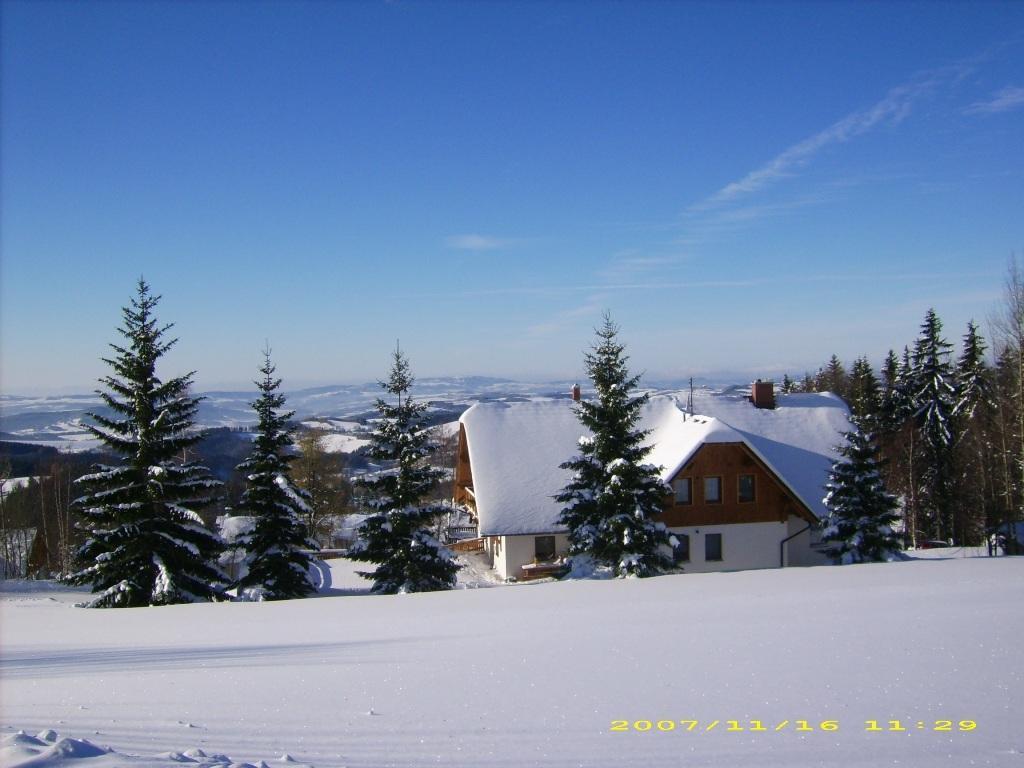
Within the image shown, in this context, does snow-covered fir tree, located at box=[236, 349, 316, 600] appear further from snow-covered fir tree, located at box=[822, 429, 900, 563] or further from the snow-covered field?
snow-covered fir tree, located at box=[822, 429, 900, 563]

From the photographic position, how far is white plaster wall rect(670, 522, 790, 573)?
2557cm

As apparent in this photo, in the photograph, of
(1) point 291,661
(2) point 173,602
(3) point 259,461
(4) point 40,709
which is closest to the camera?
(4) point 40,709

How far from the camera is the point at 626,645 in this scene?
330 inches

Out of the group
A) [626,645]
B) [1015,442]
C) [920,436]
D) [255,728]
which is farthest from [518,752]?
[920,436]

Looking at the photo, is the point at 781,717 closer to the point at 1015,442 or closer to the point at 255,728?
the point at 255,728

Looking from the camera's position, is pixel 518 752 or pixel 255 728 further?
pixel 255 728

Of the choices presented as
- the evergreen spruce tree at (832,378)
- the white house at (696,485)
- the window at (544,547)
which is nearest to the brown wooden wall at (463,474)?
the white house at (696,485)

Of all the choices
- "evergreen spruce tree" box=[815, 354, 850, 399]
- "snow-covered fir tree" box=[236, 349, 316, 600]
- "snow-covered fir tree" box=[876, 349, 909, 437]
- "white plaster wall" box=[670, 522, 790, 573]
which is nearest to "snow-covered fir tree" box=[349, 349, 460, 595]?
"snow-covered fir tree" box=[236, 349, 316, 600]

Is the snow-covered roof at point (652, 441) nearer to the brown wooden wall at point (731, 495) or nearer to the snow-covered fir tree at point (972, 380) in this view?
the brown wooden wall at point (731, 495)

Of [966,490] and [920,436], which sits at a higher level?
[920,436]

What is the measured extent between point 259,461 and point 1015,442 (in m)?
33.7

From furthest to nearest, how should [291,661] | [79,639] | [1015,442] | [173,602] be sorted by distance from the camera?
1. [1015,442]
2. [173,602]
3. [79,639]
4. [291,661]

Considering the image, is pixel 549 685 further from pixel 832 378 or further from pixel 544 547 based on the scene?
pixel 832 378

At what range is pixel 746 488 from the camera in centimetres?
2617
